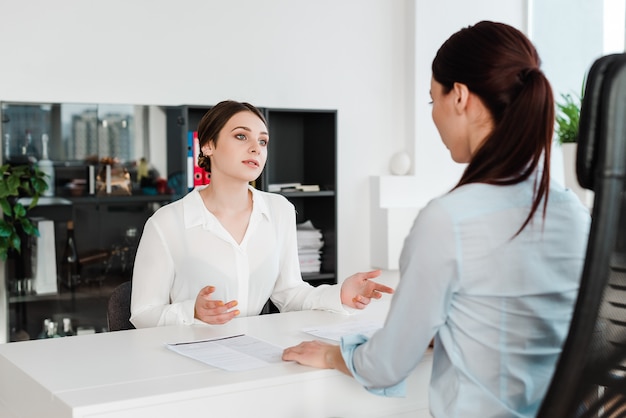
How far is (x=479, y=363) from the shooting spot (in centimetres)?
152

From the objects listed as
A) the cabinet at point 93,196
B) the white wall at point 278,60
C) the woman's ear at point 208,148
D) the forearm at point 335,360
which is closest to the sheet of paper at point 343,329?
the forearm at point 335,360

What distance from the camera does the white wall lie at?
4.51m

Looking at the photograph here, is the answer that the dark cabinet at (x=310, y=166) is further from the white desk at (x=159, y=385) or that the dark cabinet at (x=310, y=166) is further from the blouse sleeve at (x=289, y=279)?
the white desk at (x=159, y=385)

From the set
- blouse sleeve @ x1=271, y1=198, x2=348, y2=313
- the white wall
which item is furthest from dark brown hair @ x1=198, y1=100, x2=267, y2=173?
the white wall

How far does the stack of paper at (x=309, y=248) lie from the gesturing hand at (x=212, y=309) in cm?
263

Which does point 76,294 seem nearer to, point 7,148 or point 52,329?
point 52,329

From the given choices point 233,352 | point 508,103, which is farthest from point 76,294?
point 508,103

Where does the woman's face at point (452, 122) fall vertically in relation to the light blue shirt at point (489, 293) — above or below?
above

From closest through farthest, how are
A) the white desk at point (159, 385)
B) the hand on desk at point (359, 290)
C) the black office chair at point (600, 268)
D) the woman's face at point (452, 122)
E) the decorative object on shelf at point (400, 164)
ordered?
the black office chair at point (600, 268) < the woman's face at point (452, 122) < the white desk at point (159, 385) < the hand on desk at point (359, 290) < the decorative object on shelf at point (400, 164)

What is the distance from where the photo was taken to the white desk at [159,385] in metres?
1.73

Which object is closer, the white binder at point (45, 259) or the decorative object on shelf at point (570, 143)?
the white binder at point (45, 259)

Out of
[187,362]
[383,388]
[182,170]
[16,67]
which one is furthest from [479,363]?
[16,67]

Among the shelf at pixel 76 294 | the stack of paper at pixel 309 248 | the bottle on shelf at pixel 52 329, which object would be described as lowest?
the bottle on shelf at pixel 52 329

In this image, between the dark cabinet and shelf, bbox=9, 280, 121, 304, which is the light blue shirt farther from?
the dark cabinet
